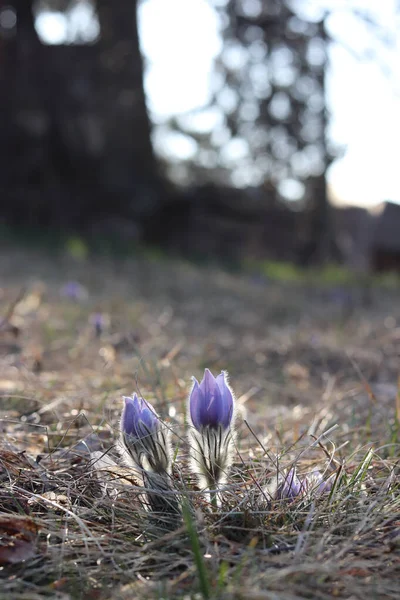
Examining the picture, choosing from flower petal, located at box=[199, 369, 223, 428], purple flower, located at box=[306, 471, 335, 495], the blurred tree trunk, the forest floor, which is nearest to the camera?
the forest floor

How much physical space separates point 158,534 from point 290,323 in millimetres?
3574

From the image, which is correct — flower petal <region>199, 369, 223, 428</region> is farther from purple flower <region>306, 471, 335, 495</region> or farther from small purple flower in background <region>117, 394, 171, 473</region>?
purple flower <region>306, 471, 335, 495</region>

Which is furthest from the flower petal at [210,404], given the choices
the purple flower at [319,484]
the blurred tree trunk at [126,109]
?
the blurred tree trunk at [126,109]

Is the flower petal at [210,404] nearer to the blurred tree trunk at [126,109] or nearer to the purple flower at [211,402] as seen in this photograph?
the purple flower at [211,402]

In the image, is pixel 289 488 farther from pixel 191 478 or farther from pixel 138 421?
pixel 138 421

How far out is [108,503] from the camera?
1.20 meters

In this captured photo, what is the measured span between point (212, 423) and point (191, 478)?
22cm

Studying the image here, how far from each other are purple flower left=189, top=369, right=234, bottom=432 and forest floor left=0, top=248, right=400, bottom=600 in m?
0.12

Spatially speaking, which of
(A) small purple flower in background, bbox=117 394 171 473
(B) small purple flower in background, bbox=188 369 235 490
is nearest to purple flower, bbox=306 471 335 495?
(B) small purple flower in background, bbox=188 369 235 490

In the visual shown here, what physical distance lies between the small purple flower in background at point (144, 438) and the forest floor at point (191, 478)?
6 centimetres

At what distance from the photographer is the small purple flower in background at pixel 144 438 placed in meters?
1.17

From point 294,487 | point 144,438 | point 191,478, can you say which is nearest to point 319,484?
point 294,487

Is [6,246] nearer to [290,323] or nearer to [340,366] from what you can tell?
[290,323]

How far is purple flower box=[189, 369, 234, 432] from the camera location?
1.14 m
